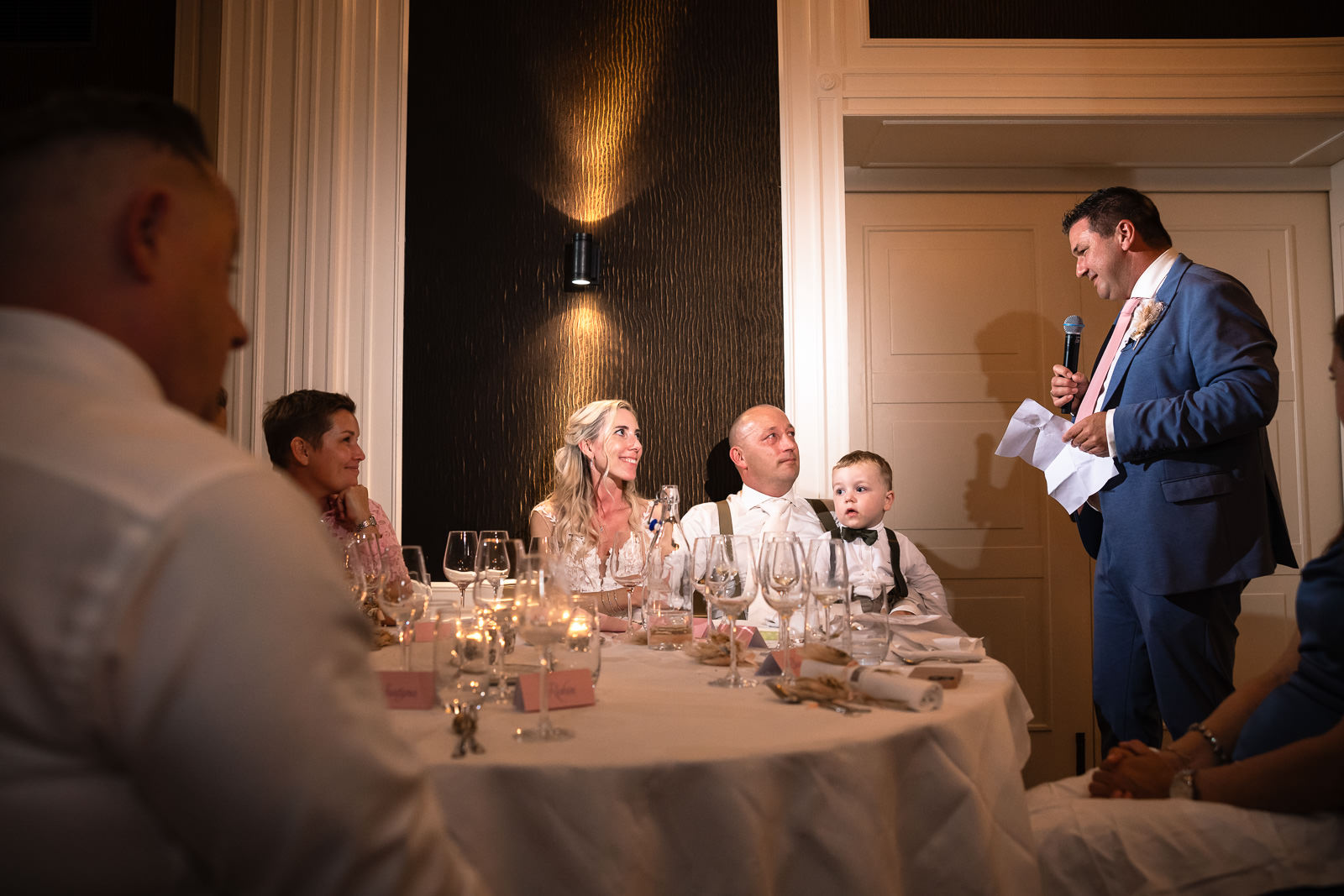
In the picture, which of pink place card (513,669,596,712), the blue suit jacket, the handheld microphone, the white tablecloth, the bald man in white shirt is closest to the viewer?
the white tablecloth

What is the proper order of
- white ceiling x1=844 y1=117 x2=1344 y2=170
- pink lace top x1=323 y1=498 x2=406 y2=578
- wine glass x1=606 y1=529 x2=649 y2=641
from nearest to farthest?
wine glass x1=606 y1=529 x2=649 y2=641 < pink lace top x1=323 y1=498 x2=406 y2=578 < white ceiling x1=844 y1=117 x2=1344 y2=170

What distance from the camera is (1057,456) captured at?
3.02 m

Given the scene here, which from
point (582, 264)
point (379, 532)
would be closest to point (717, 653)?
point (379, 532)

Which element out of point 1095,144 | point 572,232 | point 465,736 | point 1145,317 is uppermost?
point 1095,144

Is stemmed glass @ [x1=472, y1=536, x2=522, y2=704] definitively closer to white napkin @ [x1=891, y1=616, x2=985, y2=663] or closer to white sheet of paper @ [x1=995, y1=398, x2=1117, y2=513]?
white napkin @ [x1=891, y1=616, x2=985, y2=663]

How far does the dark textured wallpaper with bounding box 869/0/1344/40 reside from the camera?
378 cm

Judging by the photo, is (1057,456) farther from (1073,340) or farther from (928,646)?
(928,646)

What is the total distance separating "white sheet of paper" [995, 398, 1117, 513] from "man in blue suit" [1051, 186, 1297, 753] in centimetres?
6

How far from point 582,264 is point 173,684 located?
329 centimetres

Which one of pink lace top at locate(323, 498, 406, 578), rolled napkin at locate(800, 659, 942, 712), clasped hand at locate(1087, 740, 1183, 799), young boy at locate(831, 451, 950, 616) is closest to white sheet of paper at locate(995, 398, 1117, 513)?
young boy at locate(831, 451, 950, 616)

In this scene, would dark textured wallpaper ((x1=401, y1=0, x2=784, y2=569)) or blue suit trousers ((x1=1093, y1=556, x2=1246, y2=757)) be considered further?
dark textured wallpaper ((x1=401, y1=0, x2=784, y2=569))

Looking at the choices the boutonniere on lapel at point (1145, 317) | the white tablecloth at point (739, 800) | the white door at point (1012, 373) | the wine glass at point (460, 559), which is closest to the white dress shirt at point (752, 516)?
the white door at point (1012, 373)

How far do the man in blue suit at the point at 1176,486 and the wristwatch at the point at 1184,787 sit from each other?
134 centimetres

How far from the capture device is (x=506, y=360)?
3.75 meters
